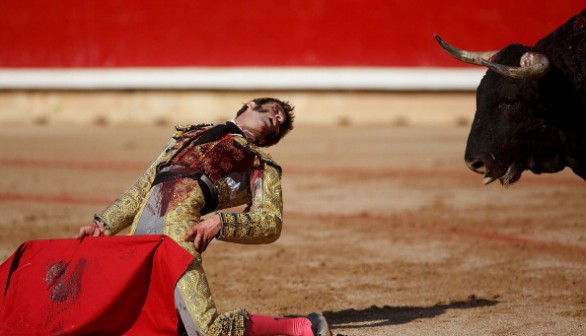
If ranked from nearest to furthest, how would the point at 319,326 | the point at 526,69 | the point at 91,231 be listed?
1. the point at 319,326
2. the point at 91,231
3. the point at 526,69

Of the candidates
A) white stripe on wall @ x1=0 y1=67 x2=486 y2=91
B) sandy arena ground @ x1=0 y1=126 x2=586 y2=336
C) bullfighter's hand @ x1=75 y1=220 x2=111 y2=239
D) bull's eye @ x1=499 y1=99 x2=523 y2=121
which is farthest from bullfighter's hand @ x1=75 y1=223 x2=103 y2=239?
white stripe on wall @ x1=0 y1=67 x2=486 y2=91

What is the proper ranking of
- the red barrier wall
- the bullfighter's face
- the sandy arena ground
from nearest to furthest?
the bullfighter's face
the sandy arena ground
the red barrier wall

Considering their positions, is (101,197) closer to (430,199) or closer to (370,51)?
(430,199)

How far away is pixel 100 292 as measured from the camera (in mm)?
3203

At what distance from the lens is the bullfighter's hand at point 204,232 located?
10.3ft

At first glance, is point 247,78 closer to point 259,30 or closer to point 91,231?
point 259,30

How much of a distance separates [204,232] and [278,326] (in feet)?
1.24

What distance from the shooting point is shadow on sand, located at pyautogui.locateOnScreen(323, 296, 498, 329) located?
3.80 metres

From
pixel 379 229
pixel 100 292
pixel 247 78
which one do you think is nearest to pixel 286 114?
pixel 100 292

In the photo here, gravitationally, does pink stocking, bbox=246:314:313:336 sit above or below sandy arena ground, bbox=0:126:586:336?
below

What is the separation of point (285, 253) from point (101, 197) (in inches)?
87.8

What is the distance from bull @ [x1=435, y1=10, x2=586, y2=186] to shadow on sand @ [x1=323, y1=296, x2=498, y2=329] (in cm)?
54

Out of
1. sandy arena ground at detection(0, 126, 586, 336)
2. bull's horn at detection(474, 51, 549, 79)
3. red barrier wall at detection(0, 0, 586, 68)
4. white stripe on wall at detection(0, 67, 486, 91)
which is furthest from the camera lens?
white stripe on wall at detection(0, 67, 486, 91)

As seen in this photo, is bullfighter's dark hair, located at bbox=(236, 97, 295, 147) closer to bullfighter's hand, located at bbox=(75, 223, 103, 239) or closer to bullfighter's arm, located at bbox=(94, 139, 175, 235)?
bullfighter's arm, located at bbox=(94, 139, 175, 235)
